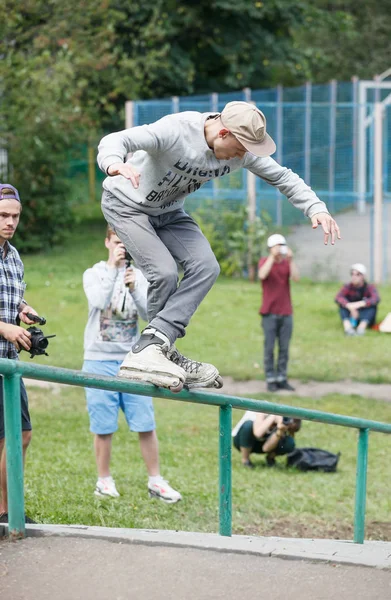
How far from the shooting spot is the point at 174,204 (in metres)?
4.59

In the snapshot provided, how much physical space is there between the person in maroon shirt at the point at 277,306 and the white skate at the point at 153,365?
6.55 metres

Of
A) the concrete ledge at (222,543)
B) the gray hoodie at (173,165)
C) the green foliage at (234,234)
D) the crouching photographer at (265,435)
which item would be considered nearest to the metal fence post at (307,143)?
the green foliage at (234,234)

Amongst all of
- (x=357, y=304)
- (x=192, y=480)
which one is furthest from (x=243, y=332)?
(x=192, y=480)

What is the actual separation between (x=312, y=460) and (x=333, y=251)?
10.8 m

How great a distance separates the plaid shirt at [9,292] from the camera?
4.91 metres

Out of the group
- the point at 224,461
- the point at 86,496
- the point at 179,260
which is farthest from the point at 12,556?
the point at 86,496

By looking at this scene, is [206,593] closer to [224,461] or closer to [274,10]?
[224,461]

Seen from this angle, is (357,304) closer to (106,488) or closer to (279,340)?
(279,340)

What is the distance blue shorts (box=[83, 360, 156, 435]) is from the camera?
640 centimetres

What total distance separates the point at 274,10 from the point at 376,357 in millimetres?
14570

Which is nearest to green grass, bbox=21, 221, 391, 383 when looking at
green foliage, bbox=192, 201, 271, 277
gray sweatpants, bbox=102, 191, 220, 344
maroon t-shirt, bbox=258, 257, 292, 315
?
green foliage, bbox=192, 201, 271, 277

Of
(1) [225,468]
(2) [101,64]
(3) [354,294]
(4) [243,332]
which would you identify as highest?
(2) [101,64]

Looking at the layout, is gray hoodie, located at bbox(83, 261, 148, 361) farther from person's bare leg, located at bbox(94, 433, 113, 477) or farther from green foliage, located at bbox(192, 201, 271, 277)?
green foliage, located at bbox(192, 201, 271, 277)

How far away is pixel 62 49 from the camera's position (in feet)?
64.1
